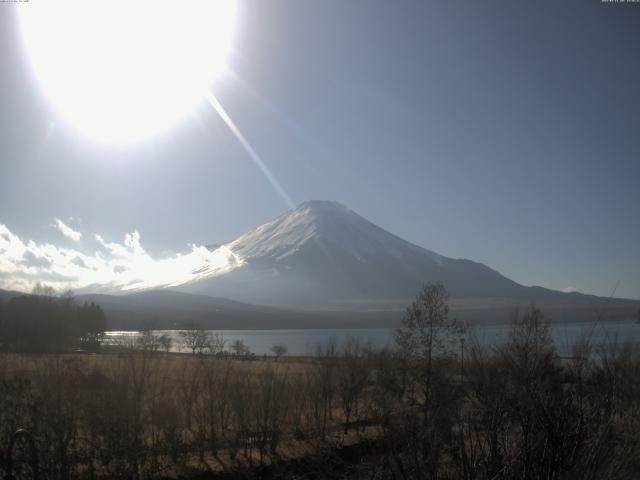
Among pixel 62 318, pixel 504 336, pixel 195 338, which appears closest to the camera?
pixel 504 336

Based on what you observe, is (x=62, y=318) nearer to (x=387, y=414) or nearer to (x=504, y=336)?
(x=504, y=336)

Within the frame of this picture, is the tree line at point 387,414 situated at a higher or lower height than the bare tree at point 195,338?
higher

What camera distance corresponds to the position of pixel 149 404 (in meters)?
12.5

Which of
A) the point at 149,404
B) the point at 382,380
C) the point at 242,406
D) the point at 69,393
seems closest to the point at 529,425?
the point at 69,393

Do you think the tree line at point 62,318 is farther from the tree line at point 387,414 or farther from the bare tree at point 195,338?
the tree line at point 387,414

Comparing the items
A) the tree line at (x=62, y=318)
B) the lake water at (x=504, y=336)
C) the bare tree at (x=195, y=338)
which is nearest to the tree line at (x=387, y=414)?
the lake water at (x=504, y=336)

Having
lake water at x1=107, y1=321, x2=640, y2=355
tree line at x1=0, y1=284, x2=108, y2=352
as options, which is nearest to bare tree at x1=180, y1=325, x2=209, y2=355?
lake water at x1=107, y1=321, x2=640, y2=355

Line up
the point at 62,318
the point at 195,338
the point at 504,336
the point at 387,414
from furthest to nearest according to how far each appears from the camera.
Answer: the point at 195,338 → the point at 62,318 → the point at 504,336 → the point at 387,414

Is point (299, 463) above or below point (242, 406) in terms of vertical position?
below

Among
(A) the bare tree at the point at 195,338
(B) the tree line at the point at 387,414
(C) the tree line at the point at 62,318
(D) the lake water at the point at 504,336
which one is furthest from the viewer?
(A) the bare tree at the point at 195,338

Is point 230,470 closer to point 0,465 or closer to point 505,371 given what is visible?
point 0,465

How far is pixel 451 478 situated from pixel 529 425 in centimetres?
89

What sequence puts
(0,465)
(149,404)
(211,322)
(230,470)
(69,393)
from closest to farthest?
(0,465) < (69,393) < (149,404) < (230,470) < (211,322)

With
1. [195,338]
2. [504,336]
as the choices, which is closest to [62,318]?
[195,338]
